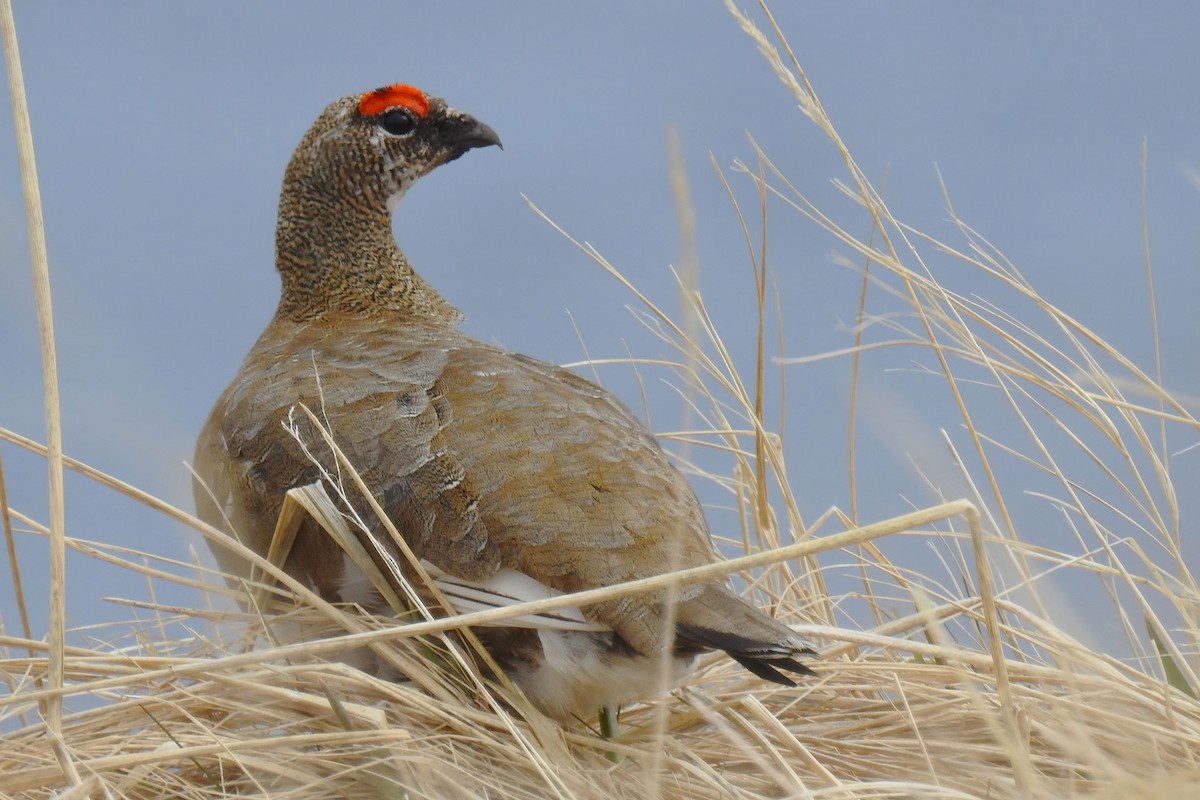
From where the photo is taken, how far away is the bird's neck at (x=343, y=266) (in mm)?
3809

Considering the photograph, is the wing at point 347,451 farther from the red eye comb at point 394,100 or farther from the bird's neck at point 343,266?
the red eye comb at point 394,100

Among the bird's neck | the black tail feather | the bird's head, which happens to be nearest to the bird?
the black tail feather

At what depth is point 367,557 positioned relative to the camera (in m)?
2.51

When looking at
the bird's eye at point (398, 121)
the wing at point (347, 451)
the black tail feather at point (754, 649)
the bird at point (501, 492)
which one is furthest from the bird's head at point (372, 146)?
the black tail feather at point (754, 649)

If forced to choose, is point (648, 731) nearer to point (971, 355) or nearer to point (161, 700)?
point (161, 700)

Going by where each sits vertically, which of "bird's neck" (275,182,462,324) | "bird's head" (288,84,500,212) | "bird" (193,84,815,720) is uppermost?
"bird's head" (288,84,500,212)

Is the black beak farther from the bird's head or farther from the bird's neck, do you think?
the bird's neck

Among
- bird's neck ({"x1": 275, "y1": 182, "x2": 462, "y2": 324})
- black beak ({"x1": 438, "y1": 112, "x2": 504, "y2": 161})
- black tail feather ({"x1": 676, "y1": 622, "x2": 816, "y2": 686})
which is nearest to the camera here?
black tail feather ({"x1": 676, "y1": 622, "x2": 816, "y2": 686})

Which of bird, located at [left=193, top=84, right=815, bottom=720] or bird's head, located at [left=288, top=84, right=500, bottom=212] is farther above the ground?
bird's head, located at [left=288, top=84, right=500, bottom=212]

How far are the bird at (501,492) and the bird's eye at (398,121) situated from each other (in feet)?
2.43

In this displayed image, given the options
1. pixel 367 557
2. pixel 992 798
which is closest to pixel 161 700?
pixel 367 557

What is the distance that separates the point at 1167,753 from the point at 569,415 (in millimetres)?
1317

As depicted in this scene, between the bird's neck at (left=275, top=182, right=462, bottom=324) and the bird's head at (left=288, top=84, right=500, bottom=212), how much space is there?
46 millimetres

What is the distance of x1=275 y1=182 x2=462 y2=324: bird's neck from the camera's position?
3809mm
